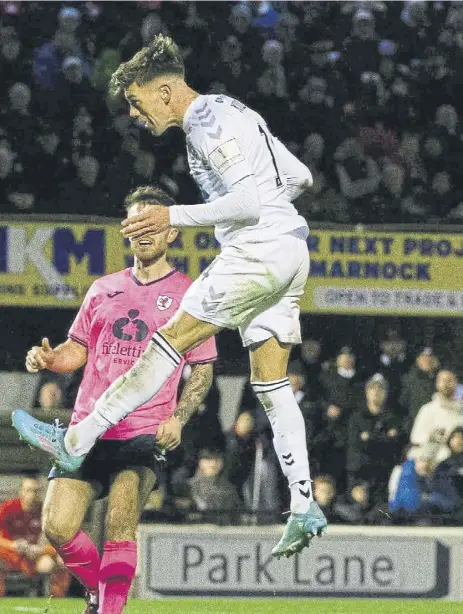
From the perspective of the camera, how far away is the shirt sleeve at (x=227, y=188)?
591 centimetres

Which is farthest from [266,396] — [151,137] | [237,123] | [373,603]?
[151,137]

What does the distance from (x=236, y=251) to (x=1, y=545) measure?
191 inches

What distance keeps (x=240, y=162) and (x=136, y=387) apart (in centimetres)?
106

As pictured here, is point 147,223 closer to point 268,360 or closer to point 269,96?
point 268,360

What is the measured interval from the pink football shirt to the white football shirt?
1.65 feet

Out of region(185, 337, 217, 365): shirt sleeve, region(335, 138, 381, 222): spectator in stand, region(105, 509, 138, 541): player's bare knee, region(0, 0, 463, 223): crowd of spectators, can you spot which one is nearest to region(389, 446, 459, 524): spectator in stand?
region(0, 0, 463, 223): crowd of spectators


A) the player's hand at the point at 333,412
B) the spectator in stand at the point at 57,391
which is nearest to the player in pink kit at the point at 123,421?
the spectator in stand at the point at 57,391

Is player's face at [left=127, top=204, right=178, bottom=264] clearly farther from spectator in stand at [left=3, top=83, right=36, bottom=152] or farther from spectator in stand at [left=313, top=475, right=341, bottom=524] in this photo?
spectator in stand at [left=3, top=83, right=36, bottom=152]

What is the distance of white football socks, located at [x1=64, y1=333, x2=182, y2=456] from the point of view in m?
6.11

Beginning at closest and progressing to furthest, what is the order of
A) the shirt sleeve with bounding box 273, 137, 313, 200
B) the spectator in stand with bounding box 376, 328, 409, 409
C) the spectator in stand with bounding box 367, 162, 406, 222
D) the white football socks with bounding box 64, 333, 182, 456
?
the white football socks with bounding box 64, 333, 182, 456 → the shirt sleeve with bounding box 273, 137, 313, 200 → the spectator in stand with bounding box 376, 328, 409, 409 → the spectator in stand with bounding box 367, 162, 406, 222

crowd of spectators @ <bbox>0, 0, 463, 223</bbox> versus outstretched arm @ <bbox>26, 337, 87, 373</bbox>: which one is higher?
crowd of spectators @ <bbox>0, 0, 463, 223</bbox>

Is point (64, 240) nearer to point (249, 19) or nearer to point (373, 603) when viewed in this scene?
point (249, 19)

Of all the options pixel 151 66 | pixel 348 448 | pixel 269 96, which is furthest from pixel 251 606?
pixel 269 96

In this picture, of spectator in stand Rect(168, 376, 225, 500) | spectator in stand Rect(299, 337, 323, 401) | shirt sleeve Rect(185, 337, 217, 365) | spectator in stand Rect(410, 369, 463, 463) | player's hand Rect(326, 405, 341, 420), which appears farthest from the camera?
spectator in stand Rect(299, 337, 323, 401)
